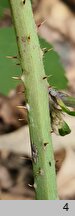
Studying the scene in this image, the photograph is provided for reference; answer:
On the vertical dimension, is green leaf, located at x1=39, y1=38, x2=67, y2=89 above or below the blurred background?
above

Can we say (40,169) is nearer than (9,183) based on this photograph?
Yes

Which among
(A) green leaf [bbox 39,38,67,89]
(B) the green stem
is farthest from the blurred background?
(B) the green stem

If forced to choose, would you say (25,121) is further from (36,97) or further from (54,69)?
(36,97)

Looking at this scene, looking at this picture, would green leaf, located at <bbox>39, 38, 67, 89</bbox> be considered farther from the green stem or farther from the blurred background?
the green stem

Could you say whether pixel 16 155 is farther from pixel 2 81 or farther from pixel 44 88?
pixel 44 88

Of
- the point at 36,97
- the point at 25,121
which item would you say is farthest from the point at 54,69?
the point at 25,121

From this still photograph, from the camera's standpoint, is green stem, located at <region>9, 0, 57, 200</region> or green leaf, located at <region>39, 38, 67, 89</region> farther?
green leaf, located at <region>39, 38, 67, 89</region>
